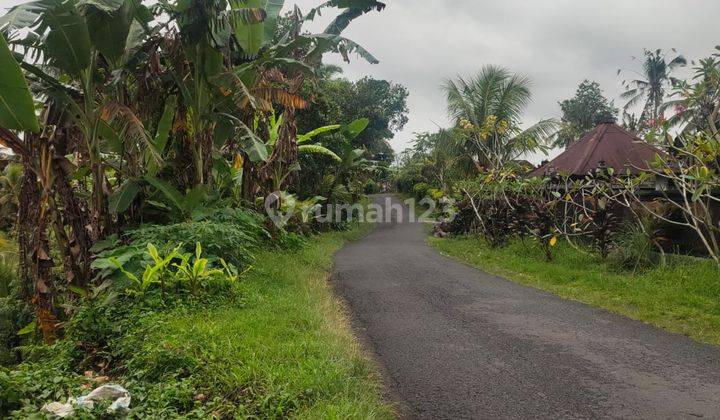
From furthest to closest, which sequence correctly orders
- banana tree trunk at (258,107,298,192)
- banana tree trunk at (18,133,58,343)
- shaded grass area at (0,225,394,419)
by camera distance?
banana tree trunk at (258,107,298,192) < banana tree trunk at (18,133,58,343) < shaded grass area at (0,225,394,419)

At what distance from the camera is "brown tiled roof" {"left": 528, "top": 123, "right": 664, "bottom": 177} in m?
11.3

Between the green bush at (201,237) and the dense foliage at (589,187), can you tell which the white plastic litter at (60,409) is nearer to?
the green bush at (201,237)

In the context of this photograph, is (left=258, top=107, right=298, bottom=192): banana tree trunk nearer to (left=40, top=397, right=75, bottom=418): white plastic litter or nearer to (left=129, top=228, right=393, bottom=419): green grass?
(left=129, top=228, right=393, bottom=419): green grass

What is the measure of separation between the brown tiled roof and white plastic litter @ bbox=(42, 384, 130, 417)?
32.8 ft

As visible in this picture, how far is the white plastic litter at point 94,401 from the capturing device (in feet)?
9.80

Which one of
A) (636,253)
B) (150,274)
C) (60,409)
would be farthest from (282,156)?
(60,409)

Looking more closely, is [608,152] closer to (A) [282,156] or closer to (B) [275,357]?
(A) [282,156]

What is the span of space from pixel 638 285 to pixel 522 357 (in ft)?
10.7

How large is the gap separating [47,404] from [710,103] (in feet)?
28.3

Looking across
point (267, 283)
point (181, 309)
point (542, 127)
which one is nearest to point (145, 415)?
point (181, 309)

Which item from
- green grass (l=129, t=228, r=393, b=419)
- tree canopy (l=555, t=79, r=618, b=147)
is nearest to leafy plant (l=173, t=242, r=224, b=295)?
green grass (l=129, t=228, r=393, b=419)

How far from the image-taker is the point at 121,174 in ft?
22.7

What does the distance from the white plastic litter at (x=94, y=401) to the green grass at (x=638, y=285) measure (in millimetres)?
5165

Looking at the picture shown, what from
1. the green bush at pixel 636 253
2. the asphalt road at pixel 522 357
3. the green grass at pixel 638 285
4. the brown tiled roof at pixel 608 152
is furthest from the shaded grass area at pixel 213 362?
the brown tiled roof at pixel 608 152
